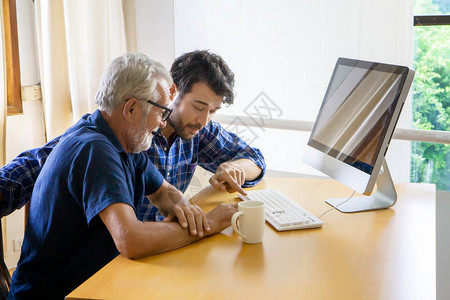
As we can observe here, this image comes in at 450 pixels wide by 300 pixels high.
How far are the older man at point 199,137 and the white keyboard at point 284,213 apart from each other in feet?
0.31

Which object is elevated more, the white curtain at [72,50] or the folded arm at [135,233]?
the white curtain at [72,50]

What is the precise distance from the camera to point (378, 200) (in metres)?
1.69

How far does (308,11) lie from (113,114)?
1848 mm

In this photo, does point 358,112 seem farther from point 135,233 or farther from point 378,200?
point 135,233

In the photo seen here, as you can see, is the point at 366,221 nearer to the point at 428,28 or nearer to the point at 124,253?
the point at 124,253

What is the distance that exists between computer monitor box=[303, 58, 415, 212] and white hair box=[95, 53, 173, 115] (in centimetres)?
63

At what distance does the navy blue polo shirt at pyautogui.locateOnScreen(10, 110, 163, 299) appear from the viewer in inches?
50.8

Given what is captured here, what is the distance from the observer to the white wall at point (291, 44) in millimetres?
2799

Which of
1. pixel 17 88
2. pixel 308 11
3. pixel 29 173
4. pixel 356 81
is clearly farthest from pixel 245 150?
pixel 17 88

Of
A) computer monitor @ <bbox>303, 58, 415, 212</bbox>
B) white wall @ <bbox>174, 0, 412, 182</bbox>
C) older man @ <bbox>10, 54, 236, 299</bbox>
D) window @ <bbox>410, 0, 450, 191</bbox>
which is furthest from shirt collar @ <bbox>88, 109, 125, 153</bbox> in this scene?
window @ <bbox>410, 0, 450, 191</bbox>

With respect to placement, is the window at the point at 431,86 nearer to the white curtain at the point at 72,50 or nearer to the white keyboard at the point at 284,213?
the white keyboard at the point at 284,213

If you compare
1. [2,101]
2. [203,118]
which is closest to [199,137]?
[203,118]

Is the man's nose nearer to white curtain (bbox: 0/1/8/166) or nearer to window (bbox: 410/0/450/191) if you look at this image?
white curtain (bbox: 0/1/8/166)

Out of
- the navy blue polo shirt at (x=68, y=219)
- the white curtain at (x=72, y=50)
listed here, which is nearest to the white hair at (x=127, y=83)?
the navy blue polo shirt at (x=68, y=219)
